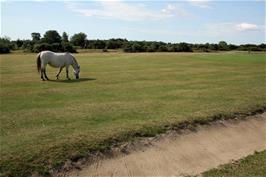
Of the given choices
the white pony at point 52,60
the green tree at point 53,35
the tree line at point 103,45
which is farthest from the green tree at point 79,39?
the white pony at point 52,60

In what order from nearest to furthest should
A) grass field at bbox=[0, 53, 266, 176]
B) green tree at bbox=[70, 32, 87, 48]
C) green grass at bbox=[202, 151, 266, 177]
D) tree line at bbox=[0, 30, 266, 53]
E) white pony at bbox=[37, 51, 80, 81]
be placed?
green grass at bbox=[202, 151, 266, 177]
grass field at bbox=[0, 53, 266, 176]
white pony at bbox=[37, 51, 80, 81]
tree line at bbox=[0, 30, 266, 53]
green tree at bbox=[70, 32, 87, 48]

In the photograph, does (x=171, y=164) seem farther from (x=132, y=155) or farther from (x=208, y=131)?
(x=208, y=131)

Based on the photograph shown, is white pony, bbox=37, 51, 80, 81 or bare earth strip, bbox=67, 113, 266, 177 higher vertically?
white pony, bbox=37, 51, 80, 81

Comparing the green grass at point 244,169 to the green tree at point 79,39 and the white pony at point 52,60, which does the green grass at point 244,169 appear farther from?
the green tree at point 79,39

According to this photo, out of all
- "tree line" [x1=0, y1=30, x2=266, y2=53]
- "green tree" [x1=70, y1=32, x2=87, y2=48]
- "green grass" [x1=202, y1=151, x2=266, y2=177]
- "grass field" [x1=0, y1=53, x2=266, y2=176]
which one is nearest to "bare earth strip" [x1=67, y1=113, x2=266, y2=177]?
"green grass" [x1=202, y1=151, x2=266, y2=177]

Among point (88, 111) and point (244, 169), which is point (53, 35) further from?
point (244, 169)

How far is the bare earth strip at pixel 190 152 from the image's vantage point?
901 centimetres

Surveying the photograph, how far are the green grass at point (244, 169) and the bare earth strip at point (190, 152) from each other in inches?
14.4

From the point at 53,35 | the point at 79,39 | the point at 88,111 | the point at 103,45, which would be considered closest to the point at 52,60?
the point at 88,111

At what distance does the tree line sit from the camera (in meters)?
85.9

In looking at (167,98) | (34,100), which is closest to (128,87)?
(167,98)

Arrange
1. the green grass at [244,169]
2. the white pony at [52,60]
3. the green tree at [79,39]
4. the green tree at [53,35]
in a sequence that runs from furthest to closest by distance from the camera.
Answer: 1. the green tree at [79,39]
2. the green tree at [53,35]
3. the white pony at [52,60]
4. the green grass at [244,169]

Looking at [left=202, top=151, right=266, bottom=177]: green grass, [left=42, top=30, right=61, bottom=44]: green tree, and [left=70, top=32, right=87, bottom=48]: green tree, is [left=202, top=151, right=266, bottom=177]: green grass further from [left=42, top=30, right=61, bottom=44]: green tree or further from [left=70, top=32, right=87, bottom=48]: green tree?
[left=70, top=32, right=87, bottom=48]: green tree

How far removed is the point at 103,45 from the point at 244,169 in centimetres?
10437
